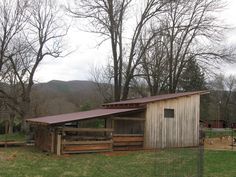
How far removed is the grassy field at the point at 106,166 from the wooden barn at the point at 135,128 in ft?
4.79

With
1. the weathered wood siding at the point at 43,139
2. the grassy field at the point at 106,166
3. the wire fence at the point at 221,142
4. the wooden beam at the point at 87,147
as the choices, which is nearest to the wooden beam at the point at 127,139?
the wooden beam at the point at 87,147

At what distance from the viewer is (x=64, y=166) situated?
14.6 m

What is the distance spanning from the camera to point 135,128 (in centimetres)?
2345

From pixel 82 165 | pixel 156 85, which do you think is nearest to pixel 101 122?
pixel 156 85

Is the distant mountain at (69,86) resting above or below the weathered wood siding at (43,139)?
above

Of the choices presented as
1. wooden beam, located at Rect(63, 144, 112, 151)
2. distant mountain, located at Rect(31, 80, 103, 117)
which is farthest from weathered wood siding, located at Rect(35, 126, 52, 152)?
distant mountain, located at Rect(31, 80, 103, 117)

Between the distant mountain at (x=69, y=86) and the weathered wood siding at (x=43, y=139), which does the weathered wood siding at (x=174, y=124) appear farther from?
the distant mountain at (x=69, y=86)

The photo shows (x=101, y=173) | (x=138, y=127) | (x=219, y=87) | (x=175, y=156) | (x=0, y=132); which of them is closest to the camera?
(x=101, y=173)

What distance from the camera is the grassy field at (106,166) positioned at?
12375 mm

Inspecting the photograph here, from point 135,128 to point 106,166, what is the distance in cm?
890

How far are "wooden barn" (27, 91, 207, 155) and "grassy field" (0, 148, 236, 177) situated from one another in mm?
1460

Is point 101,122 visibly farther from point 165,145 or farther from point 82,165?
point 82,165

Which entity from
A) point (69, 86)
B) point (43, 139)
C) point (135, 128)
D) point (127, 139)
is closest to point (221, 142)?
point (135, 128)

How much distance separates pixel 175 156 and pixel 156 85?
25064 millimetres
